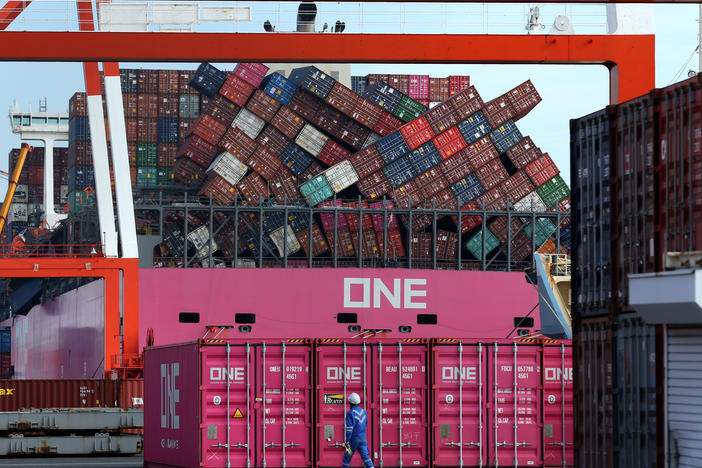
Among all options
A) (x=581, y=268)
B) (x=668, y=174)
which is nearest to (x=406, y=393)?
(x=581, y=268)

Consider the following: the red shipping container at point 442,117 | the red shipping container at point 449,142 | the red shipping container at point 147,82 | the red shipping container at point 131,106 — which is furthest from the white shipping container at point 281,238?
the red shipping container at point 147,82

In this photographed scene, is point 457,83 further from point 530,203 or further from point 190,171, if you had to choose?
point 190,171

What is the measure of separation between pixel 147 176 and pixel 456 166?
471 inches

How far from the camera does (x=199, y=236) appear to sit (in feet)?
132

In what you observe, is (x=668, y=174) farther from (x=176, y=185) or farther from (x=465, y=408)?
(x=176, y=185)

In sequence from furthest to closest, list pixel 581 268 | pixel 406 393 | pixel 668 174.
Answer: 1. pixel 406 393
2. pixel 581 268
3. pixel 668 174

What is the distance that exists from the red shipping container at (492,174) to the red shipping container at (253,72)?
8.64 m

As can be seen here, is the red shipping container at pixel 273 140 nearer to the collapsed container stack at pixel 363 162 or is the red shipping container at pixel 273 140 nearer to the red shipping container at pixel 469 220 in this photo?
the collapsed container stack at pixel 363 162

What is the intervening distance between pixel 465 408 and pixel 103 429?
10.6 meters

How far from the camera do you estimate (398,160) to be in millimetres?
40219

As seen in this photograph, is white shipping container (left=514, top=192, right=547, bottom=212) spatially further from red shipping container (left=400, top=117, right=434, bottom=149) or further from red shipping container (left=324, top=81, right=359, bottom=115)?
red shipping container (left=324, top=81, right=359, bottom=115)

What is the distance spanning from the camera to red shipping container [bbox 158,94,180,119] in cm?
4619

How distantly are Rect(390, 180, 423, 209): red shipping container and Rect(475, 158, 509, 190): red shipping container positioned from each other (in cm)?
246

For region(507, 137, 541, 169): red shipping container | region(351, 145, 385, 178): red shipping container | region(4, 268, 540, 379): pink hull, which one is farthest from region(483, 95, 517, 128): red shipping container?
region(4, 268, 540, 379): pink hull
